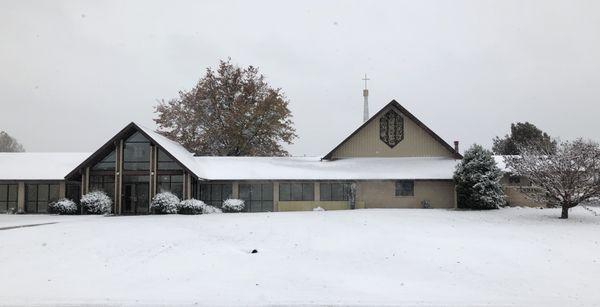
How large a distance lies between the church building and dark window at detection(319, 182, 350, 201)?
0.21 feet

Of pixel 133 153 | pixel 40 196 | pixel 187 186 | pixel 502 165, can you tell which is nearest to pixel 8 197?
pixel 40 196

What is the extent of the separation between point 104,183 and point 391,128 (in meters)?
18.5

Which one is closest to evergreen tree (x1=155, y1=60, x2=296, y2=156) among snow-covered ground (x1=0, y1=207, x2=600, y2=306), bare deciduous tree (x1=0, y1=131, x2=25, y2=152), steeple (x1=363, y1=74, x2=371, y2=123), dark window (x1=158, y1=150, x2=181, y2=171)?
steeple (x1=363, y1=74, x2=371, y2=123)

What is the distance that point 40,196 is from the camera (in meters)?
31.0

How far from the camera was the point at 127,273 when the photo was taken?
12.1 metres

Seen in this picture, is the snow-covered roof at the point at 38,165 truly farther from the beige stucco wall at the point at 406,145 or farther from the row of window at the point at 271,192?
the beige stucco wall at the point at 406,145

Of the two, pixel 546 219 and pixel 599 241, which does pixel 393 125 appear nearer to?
pixel 546 219

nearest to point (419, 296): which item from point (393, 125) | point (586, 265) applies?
point (586, 265)

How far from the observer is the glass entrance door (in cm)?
2980

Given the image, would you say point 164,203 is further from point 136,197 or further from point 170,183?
point 136,197

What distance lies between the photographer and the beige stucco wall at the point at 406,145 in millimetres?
32844

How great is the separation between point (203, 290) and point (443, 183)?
77.4 feet

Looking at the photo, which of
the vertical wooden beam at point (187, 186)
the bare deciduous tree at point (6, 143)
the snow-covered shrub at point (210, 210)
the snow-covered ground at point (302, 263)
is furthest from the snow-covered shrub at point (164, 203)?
the bare deciduous tree at point (6, 143)

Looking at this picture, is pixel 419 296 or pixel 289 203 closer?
pixel 419 296
